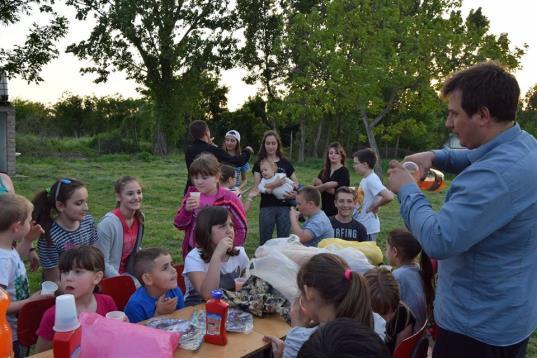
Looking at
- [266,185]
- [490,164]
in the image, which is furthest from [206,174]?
[490,164]

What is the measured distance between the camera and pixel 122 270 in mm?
3600

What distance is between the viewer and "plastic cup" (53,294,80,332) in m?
1.76

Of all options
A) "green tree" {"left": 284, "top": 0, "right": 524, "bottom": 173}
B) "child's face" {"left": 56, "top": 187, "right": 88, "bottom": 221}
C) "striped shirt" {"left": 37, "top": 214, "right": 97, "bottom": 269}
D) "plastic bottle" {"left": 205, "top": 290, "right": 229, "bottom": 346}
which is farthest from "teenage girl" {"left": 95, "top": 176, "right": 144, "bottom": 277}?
"green tree" {"left": 284, "top": 0, "right": 524, "bottom": 173}

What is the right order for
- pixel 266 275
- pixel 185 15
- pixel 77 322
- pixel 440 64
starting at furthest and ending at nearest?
1. pixel 185 15
2. pixel 440 64
3. pixel 266 275
4. pixel 77 322

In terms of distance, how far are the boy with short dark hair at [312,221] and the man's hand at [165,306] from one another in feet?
6.38

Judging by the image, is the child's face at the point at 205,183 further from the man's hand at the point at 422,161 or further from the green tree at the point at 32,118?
the green tree at the point at 32,118

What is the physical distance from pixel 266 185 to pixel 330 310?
3.28 meters

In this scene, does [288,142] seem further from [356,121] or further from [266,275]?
[266,275]

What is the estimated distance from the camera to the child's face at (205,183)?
12.7ft

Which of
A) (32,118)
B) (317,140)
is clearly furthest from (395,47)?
(32,118)

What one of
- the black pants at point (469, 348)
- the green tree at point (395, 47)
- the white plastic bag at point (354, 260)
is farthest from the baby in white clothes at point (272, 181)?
the green tree at point (395, 47)

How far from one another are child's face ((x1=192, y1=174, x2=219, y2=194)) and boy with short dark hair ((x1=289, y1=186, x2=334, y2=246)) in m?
0.92

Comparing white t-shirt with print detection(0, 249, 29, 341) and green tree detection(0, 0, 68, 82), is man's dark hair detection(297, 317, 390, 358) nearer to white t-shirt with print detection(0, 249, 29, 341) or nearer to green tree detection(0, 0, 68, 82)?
white t-shirt with print detection(0, 249, 29, 341)

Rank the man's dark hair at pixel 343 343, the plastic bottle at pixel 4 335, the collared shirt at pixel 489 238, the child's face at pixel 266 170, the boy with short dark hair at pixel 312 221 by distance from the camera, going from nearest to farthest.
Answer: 1. the man's dark hair at pixel 343 343
2. the collared shirt at pixel 489 238
3. the plastic bottle at pixel 4 335
4. the boy with short dark hair at pixel 312 221
5. the child's face at pixel 266 170
